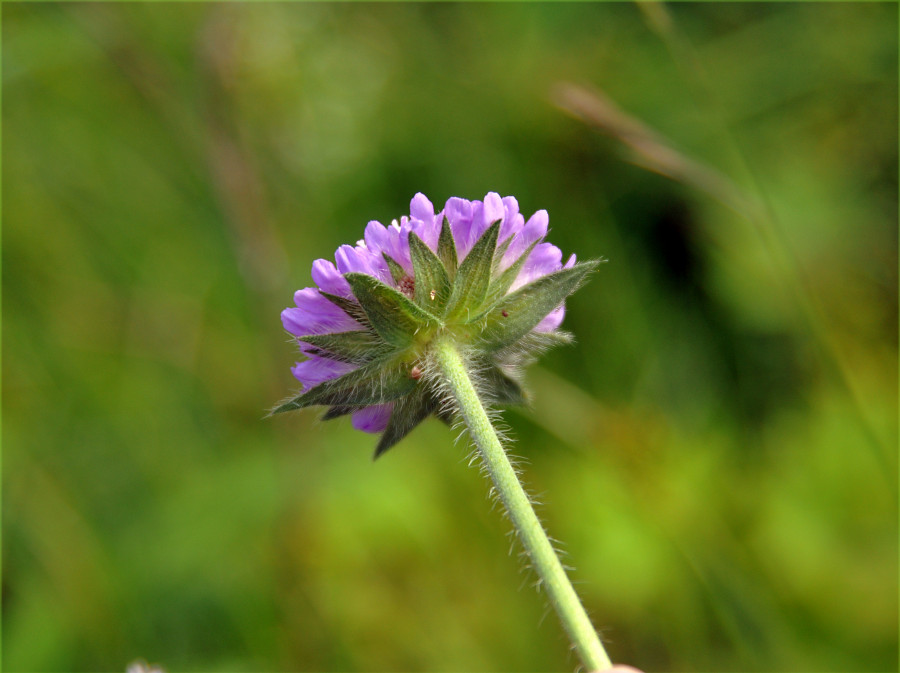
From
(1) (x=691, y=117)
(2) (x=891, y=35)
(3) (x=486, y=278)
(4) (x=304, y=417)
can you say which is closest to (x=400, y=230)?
(3) (x=486, y=278)

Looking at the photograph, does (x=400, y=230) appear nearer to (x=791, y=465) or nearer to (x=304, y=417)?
(x=304, y=417)

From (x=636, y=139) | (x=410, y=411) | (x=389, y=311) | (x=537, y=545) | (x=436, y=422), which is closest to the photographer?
(x=537, y=545)

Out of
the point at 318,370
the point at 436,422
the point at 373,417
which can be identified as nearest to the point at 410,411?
the point at 373,417

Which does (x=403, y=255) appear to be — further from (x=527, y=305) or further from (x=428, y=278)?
(x=527, y=305)

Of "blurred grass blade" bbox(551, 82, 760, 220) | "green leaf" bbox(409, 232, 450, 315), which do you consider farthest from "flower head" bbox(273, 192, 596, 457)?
"blurred grass blade" bbox(551, 82, 760, 220)

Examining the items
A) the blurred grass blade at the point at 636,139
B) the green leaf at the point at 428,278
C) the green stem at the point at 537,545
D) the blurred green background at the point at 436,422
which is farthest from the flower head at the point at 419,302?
the blurred green background at the point at 436,422
